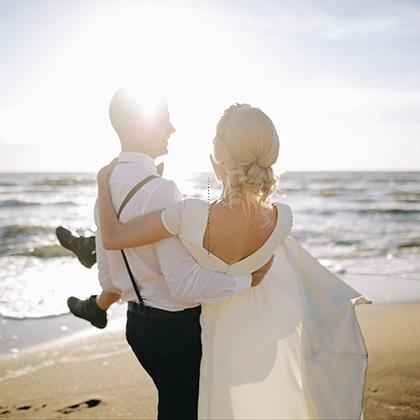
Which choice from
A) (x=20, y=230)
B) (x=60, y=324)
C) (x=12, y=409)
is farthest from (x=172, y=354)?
(x=20, y=230)

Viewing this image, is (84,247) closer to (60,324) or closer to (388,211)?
(60,324)

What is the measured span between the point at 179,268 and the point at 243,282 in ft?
0.98

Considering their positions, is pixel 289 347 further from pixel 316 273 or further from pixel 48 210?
pixel 48 210

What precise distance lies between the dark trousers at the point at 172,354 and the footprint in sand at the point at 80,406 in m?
2.21

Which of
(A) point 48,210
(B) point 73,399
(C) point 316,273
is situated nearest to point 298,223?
(A) point 48,210

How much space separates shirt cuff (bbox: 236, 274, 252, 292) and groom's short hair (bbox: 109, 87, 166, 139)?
30.7 inches

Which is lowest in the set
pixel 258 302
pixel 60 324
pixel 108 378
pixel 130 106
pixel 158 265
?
pixel 60 324

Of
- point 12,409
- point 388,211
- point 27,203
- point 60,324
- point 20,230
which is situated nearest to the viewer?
point 12,409

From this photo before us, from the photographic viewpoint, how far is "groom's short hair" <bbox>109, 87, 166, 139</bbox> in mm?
2473

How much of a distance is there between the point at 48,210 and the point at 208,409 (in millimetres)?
25063

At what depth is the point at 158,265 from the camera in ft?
7.98

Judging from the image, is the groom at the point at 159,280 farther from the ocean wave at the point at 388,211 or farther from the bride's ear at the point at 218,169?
the ocean wave at the point at 388,211

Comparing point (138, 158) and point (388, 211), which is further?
point (388, 211)

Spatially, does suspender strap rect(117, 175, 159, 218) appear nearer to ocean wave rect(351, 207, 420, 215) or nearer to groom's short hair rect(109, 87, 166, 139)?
groom's short hair rect(109, 87, 166, 139)
